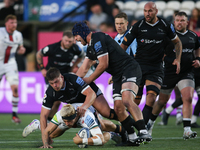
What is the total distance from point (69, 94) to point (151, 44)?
68.3 inches

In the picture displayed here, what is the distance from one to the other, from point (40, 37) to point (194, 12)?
18.9 feet

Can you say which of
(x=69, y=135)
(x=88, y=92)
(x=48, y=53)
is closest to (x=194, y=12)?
(x=48, y=53)

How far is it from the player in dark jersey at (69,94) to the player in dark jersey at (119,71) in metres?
0.22

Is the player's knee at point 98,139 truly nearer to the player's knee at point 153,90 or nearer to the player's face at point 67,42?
the player's knee at point 153,90

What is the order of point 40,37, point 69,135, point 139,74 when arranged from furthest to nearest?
point 40,37 < point 69,135 < point 139,74

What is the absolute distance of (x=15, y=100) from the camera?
32.2 feet

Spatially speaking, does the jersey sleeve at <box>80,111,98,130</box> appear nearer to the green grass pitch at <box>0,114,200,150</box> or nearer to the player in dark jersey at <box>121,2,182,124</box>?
the green grass pitch at <box>0,114,200,150</box>

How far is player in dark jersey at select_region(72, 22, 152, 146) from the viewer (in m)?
5.40

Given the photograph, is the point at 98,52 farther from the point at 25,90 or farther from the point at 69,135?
the point at 25,90

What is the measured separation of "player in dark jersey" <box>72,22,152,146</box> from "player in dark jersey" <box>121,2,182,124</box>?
67 cm

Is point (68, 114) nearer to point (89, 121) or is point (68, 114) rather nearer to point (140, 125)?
point (89, 121)

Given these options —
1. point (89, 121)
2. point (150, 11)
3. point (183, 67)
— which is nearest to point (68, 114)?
point (89, 121)

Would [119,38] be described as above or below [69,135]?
above

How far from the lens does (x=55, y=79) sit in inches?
212
